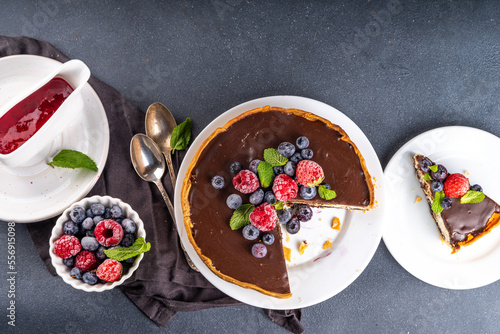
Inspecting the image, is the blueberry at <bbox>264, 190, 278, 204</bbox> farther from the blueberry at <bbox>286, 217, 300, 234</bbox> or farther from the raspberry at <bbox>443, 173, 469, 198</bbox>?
the raspberry at <bbox>443, 173, 469, 198</bbox>

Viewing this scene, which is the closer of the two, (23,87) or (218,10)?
(23,87)

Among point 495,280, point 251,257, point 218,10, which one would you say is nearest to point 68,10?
point 218,10

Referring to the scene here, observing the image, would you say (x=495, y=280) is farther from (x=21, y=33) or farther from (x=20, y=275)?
(x=21, y=33)

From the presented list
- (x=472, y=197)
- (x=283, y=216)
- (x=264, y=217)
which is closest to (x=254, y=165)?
(x=264, y=217)

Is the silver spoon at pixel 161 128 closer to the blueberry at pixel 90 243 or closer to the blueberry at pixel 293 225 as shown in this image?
the blueberry at pixel 90 243

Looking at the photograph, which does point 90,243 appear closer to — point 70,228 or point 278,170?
point 70,228

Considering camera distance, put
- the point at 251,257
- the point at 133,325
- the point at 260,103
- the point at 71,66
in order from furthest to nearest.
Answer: the point at 133,325 → the point at 260,103 → the point at 251,257 → the point at 71,66
